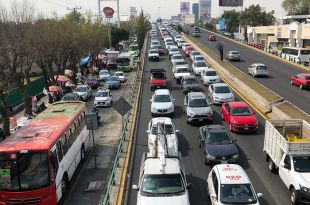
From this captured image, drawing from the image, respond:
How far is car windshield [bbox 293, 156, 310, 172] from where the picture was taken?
1481 centimetres

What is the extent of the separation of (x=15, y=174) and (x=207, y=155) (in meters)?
9.29

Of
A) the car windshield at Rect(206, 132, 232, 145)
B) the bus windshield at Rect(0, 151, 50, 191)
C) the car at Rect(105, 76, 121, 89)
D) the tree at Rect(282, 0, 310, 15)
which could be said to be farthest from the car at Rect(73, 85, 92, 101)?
the tree at Rect(282, 0, 310, 15)

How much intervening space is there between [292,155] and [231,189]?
11.8ft

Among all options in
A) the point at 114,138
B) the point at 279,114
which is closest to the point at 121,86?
the point at 114,138

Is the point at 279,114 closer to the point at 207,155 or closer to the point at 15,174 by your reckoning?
the point at 207,155

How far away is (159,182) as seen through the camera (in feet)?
46.7

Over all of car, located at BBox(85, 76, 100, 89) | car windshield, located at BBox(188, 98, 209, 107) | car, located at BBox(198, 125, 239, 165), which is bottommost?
car, located at BBox(85, 76, 100, 89)

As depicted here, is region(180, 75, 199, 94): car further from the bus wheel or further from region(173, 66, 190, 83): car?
the bus wheel

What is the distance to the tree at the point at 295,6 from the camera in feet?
455

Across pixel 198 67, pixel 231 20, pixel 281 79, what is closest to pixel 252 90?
pixel 281 79

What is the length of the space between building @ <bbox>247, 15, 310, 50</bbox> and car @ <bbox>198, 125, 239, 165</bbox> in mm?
60343

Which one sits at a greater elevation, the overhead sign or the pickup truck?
the overhead sign

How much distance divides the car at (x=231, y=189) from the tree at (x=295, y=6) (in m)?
139

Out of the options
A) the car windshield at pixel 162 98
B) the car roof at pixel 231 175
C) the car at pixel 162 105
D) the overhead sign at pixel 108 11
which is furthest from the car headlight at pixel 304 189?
the overhead sign at pixel 108 11
